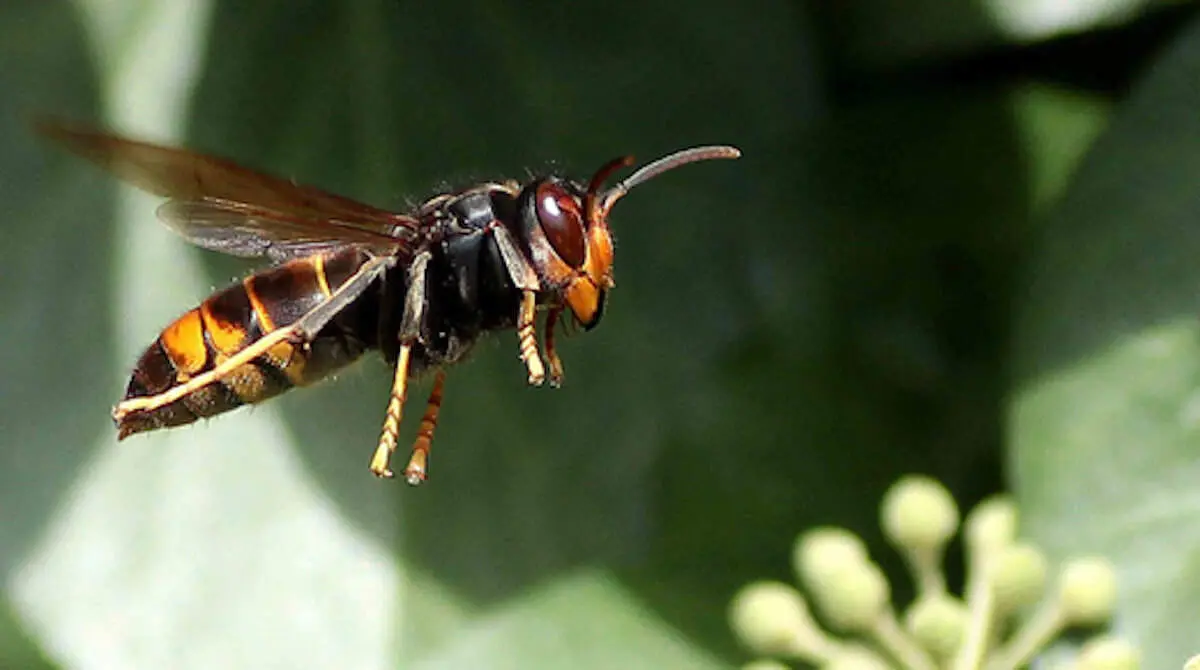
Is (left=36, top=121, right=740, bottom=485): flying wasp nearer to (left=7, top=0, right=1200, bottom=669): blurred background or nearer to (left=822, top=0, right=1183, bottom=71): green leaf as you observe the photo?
(left=7, top=0, right=1200, bottom=669): blurred background

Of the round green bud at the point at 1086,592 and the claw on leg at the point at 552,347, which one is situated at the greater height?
the round green bud at the point at 1086,592

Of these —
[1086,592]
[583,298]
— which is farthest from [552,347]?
[1086,592]

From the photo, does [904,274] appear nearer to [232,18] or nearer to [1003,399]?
[1003,399]

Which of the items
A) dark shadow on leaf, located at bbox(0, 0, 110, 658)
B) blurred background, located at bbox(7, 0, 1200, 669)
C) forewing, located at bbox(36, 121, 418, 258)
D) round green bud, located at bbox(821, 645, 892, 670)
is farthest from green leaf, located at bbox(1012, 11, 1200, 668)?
dark shadow on leaf, located at bbox(0, 0, 110, 658)

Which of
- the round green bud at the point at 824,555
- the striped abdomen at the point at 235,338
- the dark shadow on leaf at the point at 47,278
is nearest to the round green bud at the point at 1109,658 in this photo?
the round green bud at the point at 824,555

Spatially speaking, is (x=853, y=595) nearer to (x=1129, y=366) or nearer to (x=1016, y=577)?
(x=1016, y=577)

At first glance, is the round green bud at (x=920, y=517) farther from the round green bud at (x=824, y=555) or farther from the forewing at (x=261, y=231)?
the forewing at (x=261, y=231)

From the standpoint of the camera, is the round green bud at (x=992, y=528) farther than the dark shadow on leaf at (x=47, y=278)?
No
